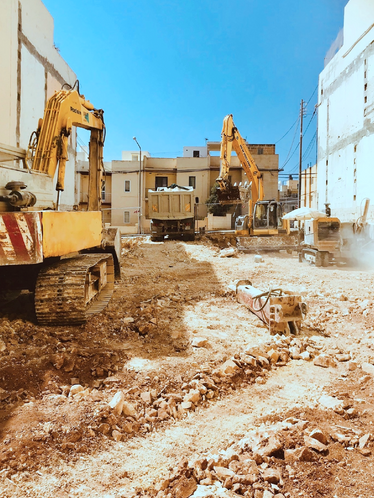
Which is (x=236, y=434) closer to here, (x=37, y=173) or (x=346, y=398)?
(x=346, y=398)

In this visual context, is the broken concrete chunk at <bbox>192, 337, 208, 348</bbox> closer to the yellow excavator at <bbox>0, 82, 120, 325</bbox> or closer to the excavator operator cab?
the yellow excavator at <bbox>0, 82, 120, 325</bbox>

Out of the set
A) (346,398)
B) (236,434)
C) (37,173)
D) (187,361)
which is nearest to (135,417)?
(236,434)

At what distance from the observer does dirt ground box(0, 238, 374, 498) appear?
5.99 feet

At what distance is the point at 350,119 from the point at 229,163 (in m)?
5.60

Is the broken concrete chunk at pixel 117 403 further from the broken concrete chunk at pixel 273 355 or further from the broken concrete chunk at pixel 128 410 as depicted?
the broken concrete chunk at pixel 273 355

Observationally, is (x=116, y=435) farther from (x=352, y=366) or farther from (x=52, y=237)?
(x=352, y=366)

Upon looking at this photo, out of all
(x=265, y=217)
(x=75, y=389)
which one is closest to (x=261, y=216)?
(x=265, y=217)

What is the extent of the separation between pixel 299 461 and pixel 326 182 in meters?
17.6

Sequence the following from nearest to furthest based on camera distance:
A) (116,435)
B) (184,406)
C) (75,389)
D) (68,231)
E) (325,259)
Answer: (116,435) → (184,406) → (75,389) → (68,231) → (325,259)

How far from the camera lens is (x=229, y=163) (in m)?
Answer: 16.2

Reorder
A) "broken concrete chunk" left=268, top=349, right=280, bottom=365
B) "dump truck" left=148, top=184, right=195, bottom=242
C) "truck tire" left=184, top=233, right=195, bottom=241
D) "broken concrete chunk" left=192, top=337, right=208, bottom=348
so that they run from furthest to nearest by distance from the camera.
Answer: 1. "dump truck" left=148, top=184, right=195, bottom=242
2. "truck tire" left=184, top=233, right=195, bottom=241
3. "broken concrete chunk" left=192, top=337, right=208, bottom=348
4. "broken concrete chunk" left=268, top=349, right=280, bottom=365

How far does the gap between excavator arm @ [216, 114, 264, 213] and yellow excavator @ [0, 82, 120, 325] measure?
8.78m

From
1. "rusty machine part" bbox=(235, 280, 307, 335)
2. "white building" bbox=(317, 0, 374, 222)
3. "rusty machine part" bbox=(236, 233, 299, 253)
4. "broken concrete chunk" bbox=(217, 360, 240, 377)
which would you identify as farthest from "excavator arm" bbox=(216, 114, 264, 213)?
"broken concrete chunk" bbox=(217, 360, 240, 377)

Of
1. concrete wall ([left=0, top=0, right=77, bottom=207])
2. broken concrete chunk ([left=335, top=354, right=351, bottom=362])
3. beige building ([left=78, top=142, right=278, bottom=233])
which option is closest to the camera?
broken concrete chunk ([left=335, top=354, right=351, bottom=362])
